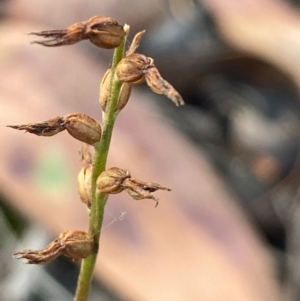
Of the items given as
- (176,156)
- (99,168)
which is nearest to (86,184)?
(99,168)

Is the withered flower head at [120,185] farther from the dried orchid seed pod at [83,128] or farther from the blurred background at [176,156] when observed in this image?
the blurred background at [176,156]

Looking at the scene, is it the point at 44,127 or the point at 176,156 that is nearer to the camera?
the point at 44,127

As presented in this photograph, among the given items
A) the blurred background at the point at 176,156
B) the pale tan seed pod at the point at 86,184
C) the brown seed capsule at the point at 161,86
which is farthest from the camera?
the blurred background at the point at 176,156

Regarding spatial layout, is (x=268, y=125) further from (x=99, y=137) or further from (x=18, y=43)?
(x=99, y=137)

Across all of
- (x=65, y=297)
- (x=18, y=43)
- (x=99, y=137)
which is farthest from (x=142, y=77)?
(x=18, y=43)

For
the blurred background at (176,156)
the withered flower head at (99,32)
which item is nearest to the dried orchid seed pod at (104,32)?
the withered flower head at (99,32)

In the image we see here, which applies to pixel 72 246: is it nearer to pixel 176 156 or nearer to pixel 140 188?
pixel 140 188
